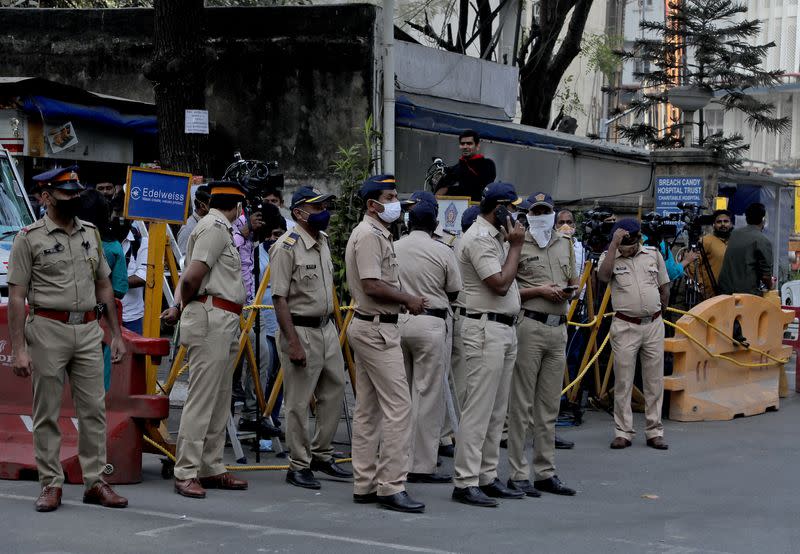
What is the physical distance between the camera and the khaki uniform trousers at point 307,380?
28.8 feet

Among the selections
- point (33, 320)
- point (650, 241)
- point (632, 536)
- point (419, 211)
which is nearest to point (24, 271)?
point (33, 320)

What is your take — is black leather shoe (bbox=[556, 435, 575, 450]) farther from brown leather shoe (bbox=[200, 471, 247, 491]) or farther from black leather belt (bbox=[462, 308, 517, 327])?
brown leather shoe (bbox=[200, 471, 247, 491])

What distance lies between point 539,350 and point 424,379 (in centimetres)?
86

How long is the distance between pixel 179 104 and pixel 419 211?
22.7ft

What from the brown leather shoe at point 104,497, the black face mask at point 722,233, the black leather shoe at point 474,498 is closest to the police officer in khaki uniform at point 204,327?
the brown leather shoe at point 104,497

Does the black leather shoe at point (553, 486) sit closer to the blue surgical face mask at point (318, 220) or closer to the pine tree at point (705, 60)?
the blue surgical face mask at point (318, 220)

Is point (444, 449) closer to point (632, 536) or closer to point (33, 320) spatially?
point (632, 536)

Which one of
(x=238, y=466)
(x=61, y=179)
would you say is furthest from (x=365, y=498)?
(x=61, y=179)

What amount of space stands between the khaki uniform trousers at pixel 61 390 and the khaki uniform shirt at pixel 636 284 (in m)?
5.20

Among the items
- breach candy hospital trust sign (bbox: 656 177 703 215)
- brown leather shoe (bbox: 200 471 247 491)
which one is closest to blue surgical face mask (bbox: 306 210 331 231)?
brown leather shoe (bbox: 200 471 247 491)

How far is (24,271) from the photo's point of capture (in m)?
7.65

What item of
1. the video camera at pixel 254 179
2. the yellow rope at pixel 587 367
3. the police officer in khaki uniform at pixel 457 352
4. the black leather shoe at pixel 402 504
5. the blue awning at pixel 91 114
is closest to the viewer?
the black leather shoe at pixel 402 504

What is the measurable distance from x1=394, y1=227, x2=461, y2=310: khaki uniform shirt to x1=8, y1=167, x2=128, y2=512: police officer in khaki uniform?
2104 millimetres

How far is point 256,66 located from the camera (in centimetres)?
1802
